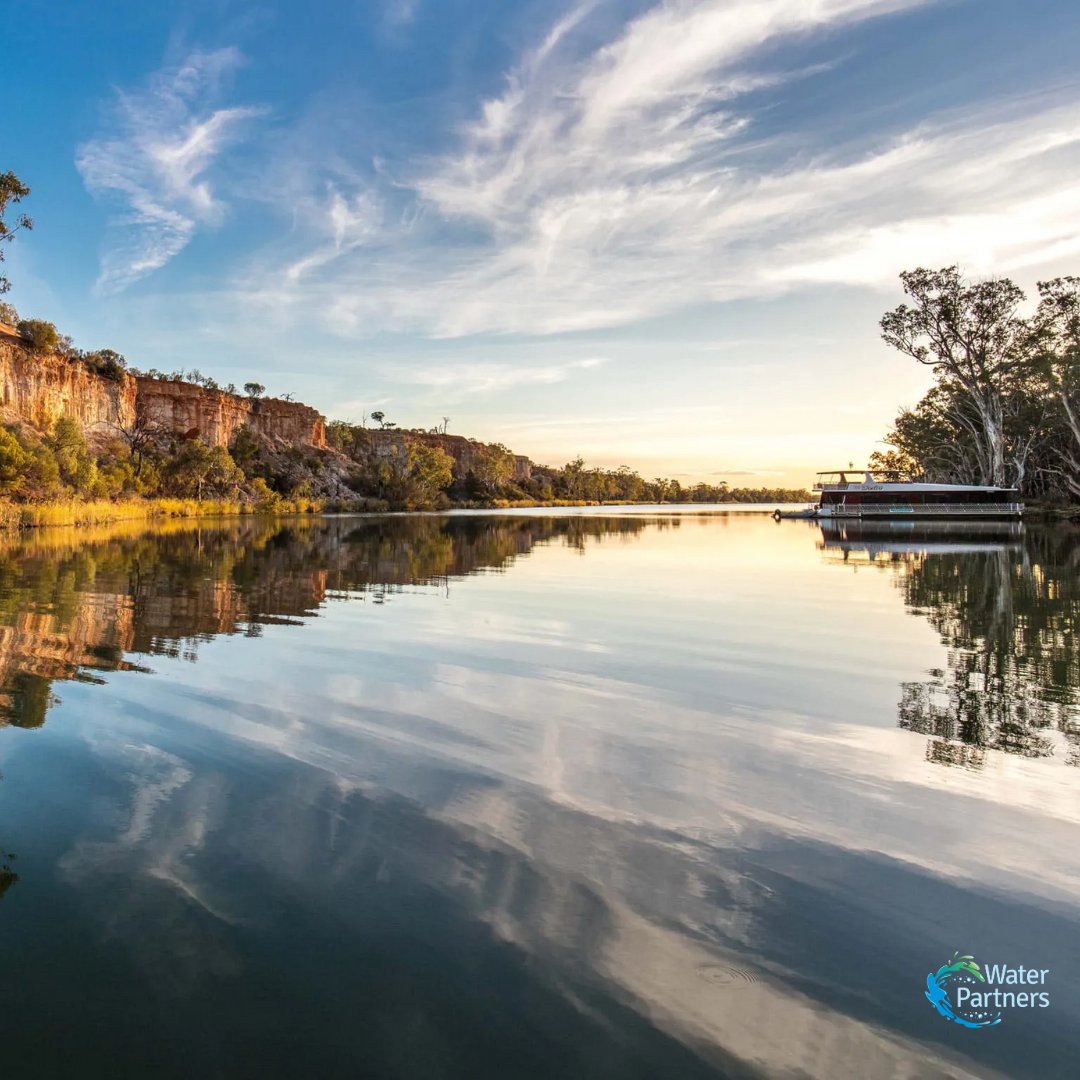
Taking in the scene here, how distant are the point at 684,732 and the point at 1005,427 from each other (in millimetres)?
76915

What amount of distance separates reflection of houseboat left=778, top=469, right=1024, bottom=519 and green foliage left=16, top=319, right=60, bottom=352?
2837 inches

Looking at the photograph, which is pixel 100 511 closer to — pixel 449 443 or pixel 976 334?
pixel 976 334

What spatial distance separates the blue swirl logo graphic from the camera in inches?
130

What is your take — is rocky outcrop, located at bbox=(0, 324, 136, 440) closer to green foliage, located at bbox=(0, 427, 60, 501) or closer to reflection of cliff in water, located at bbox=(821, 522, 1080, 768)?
green foliage, located at bbox=(0, 427, 60, 501)

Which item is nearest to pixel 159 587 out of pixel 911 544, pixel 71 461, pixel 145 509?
pixel 911 544

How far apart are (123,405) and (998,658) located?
87.9m

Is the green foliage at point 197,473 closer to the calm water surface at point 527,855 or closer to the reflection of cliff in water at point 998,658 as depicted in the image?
the reflection of cliff in water at point 998,658

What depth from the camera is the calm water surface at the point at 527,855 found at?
3104 millimetres

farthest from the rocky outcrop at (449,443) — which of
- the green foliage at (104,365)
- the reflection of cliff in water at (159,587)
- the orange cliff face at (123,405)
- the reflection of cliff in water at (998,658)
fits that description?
the reflection of cliff in water at (998,658)

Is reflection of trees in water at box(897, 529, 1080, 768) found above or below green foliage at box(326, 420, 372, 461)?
below

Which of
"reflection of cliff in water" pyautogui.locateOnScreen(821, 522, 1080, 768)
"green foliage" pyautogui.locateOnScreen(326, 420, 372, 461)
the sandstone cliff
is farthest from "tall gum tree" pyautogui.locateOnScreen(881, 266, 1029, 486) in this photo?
"green foliage" pyautogui.locateOnScreen(326, 420, 372, 461)

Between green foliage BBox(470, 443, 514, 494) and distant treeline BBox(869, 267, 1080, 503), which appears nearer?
distant treeline BBox(869, 267, 1080, 503)

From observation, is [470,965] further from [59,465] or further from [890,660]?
[59,465]

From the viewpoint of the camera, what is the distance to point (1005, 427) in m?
69.9
